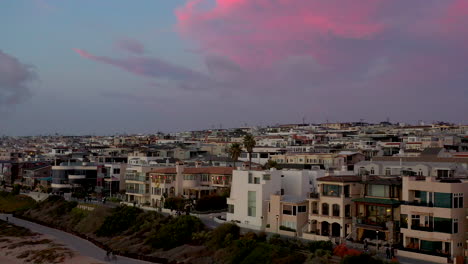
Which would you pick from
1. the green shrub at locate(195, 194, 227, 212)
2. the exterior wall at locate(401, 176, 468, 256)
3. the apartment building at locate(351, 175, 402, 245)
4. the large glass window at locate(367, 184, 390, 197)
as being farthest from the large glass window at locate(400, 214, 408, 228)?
the green shrub at locate(195, 194, 227, 212)

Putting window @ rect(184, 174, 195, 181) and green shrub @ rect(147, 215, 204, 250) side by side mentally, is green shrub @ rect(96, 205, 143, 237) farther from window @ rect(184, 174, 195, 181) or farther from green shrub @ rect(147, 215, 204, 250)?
green shrub @ rect(147, 215, 204, 250)

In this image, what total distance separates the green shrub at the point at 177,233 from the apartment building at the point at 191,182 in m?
13.7

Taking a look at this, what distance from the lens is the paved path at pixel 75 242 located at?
53125 millimetres

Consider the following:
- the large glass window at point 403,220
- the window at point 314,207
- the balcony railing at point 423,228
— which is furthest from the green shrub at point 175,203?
the balcony railing at point 423,228

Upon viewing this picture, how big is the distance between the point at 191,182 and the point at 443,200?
3907 centimetres

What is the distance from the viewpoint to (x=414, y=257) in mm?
38500

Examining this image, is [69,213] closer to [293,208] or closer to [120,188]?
[120,188]

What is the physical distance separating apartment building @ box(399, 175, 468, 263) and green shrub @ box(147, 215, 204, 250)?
2236cm

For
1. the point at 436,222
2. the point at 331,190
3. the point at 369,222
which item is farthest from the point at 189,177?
the point at 436,222

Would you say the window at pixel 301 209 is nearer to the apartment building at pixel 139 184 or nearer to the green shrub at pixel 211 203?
the green shrub at pixel 211 203

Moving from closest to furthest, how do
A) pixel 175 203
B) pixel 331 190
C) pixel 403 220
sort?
1. pixel 403 220
2. pixel 331 190
3. pixel 175 203

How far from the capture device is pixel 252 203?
53.8 metres

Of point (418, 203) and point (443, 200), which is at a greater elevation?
point (443, 200)

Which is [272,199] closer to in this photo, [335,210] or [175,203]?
[335,210]
